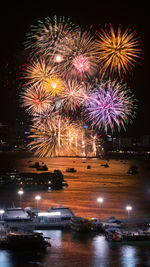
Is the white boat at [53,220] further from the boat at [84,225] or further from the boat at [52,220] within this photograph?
the boat at [84,225]

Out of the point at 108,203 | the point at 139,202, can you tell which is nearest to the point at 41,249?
the point at 108,203

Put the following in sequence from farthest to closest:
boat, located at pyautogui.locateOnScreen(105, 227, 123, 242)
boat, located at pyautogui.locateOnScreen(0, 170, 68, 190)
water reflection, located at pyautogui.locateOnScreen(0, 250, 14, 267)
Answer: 1. boat, located at pyautogui.locateOnScreen(0, 170, 68, 190)
2. boat, located at pyautogui.locateOnScreen(105, 227, 123, 242)
3. water reflection, located at pyautogui.locateOnScreen(0, 250, 14, 267)

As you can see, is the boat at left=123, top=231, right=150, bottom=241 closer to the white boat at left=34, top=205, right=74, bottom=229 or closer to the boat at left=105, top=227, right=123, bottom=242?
the boat at left=105, top=227, right=123, bottom=242

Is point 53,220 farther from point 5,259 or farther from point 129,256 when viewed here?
point 129,256

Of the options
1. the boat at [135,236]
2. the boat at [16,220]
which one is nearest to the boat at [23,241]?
the boat at [16,220]

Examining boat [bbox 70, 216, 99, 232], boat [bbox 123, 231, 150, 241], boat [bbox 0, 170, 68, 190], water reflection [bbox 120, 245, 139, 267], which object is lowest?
water reflection [bbox 120, 245, 139, 267]

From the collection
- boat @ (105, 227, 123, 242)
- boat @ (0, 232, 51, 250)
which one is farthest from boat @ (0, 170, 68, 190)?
boat @ (0, 232, 51, 250)
